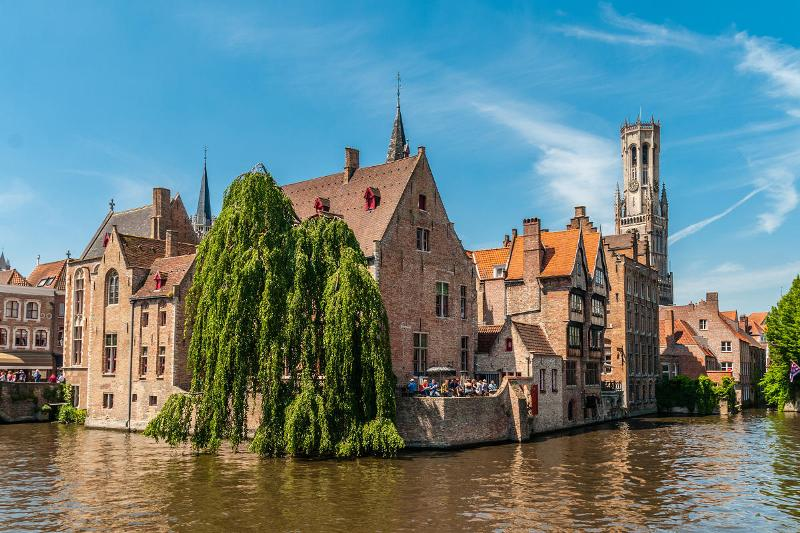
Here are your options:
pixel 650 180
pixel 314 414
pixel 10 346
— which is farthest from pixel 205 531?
pixel 650 180

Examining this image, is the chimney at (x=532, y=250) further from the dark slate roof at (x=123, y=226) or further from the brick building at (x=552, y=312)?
the dark slate roof at (x=123, y=226)

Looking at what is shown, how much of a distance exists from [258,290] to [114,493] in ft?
34.4

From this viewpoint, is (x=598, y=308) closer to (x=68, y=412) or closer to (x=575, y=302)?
(x=575, y=302)

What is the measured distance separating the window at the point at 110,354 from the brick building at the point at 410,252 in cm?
1456

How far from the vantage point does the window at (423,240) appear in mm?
45250

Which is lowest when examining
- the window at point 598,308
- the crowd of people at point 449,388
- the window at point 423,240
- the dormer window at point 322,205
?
the crowd of people at point 449,388

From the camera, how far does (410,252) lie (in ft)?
145

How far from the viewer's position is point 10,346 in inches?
2527

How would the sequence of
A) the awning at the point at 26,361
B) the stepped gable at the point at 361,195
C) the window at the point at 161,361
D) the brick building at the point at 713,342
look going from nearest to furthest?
the stepped gable at the point at 361,195
the window at the point at 161,361
the awning at the point at 26,361
the brick building at the point at 713,342

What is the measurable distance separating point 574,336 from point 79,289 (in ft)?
116

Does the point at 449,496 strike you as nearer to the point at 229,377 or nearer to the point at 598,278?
the point at 229,377

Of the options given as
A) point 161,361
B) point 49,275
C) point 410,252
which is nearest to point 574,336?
point 410,252

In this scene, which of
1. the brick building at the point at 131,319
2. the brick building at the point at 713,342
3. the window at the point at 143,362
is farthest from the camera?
the brick building at the point at 713,342

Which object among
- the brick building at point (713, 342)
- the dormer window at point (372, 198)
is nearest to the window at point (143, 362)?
the dormer window at point (372, 198)
